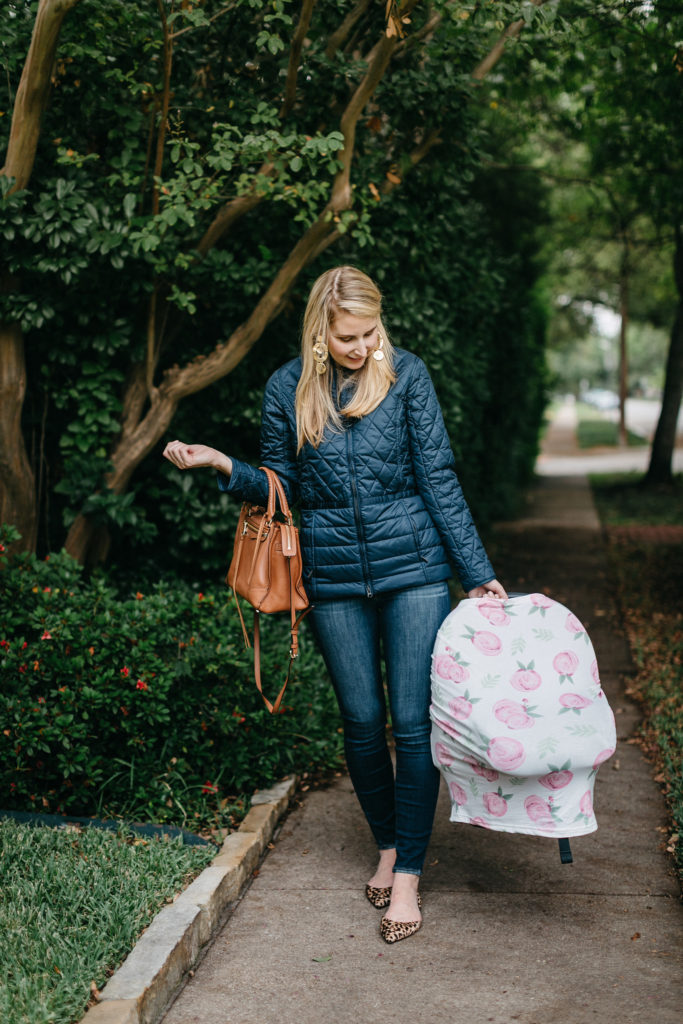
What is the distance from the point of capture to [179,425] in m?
5.42

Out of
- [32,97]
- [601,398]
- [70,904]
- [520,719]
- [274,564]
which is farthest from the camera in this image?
[601,398]

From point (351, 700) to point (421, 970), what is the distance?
0.87 meters

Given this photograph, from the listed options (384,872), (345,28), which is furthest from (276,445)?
(345,28)

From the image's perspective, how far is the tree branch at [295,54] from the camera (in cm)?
394

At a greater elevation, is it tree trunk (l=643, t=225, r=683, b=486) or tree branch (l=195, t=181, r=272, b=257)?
tree branch (l=195, t=181, r=272, b=257)

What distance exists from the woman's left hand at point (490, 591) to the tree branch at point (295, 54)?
2428 mm

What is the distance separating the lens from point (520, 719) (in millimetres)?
2949

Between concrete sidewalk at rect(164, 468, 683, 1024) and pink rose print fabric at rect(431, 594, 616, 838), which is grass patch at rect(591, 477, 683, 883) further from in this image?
pink rose print fabric at rect(431, 594, 616, 838)

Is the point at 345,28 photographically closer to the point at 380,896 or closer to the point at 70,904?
the point at 380,896

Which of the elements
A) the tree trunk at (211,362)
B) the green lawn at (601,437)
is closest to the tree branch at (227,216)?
the tree trunk at (211,362)

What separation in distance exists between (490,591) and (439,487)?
0.39 meters

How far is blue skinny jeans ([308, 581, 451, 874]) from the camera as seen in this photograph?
322 centimetres

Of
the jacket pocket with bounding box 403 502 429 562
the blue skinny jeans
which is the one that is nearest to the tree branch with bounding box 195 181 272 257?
the jacket pocket with bounding box 403 502 429 562

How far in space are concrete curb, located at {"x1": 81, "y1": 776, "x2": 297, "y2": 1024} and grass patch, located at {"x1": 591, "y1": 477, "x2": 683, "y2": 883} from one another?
1611 mm
